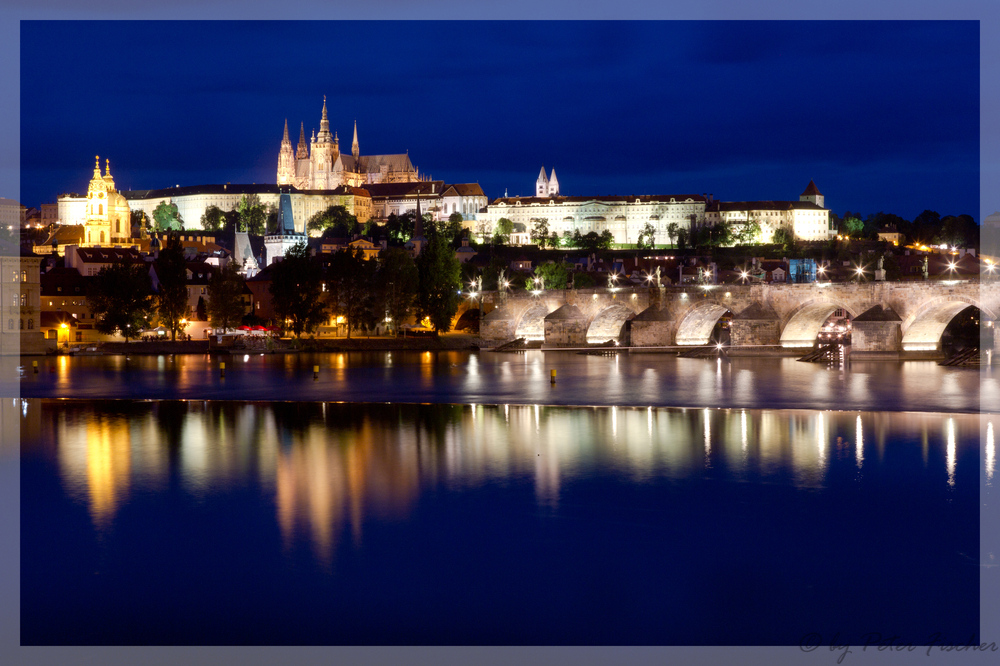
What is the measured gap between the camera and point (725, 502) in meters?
11.9

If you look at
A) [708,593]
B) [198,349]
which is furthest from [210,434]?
[198,349]

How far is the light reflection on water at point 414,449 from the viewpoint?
12703mm

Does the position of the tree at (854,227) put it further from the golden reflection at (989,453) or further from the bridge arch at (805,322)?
the golden reflection at (989,453)

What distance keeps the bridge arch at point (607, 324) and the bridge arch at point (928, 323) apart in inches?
542

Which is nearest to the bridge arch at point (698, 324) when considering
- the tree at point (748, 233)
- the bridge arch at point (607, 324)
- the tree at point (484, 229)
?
the bridge arch at point (607, 324)

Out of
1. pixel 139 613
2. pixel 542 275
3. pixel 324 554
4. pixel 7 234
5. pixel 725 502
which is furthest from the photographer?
pixel 542 275

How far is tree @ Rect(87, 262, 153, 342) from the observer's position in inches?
1624

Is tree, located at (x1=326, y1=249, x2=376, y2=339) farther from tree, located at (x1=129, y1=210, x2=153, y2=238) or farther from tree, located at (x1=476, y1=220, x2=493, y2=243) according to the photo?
tree, located at (x1=476, y1=220, x2=493, y2=243)

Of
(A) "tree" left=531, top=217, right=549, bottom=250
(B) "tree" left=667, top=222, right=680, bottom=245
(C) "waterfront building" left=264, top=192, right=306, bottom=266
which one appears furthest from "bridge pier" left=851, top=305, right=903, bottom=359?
(B) "tree" left=667, top=222, right=680, bottom=245

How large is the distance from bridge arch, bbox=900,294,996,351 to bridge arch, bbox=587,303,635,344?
1377 centimetres

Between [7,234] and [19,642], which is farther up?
[7,234]

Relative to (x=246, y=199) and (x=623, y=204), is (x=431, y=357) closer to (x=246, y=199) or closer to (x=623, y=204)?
(x=623, y=204)

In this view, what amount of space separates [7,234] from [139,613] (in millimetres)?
49969

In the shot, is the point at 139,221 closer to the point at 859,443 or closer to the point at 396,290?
the point at 396,290
